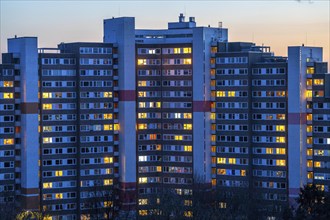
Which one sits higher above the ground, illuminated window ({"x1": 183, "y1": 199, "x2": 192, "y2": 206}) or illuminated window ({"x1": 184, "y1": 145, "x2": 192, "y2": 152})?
illuminated window ({"x1": 184, "y1": 145, "x2": 192, "y2": 152})

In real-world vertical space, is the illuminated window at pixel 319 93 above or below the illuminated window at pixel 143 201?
above

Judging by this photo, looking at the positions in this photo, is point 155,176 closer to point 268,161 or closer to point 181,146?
point 181,146

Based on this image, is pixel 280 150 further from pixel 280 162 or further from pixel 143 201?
pixel 143 201

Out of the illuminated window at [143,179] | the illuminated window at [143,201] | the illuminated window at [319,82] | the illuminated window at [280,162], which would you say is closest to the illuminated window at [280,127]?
the illuminated window at [280,162]

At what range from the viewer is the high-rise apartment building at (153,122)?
151m

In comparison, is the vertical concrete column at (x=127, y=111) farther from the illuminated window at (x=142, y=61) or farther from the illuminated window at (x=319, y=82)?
the illuminated window at (x=319, y=82)

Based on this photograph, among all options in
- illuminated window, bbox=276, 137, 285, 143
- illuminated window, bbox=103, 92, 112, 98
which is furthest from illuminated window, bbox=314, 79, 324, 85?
illuminated window, bbox=103, 92, 112, 98

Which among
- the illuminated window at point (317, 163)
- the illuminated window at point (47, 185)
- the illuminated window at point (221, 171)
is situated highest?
the illuminated window at point (317, 163)

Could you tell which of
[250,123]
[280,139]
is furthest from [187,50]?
[280,139]

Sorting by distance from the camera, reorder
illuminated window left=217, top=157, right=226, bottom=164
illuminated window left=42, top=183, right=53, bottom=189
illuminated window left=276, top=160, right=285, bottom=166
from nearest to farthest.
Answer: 1. illuminated window left=42, top=183, right=53, bottom=189
2. illuminated window left=276, top=160, right=285, bottom=166
3. illuminated window left=217, top=157, right=226, bottom=164

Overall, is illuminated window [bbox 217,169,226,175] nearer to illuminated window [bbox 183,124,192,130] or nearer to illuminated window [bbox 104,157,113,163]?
illuminated window [bbox 183,124,192,130]

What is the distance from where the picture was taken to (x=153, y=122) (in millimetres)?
162875

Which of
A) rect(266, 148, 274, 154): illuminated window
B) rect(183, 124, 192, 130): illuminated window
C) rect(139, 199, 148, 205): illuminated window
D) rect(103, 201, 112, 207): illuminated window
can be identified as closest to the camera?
rect(103, 201, 112, 207): illuminated window

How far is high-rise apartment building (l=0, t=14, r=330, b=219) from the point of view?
15138 centimetres
